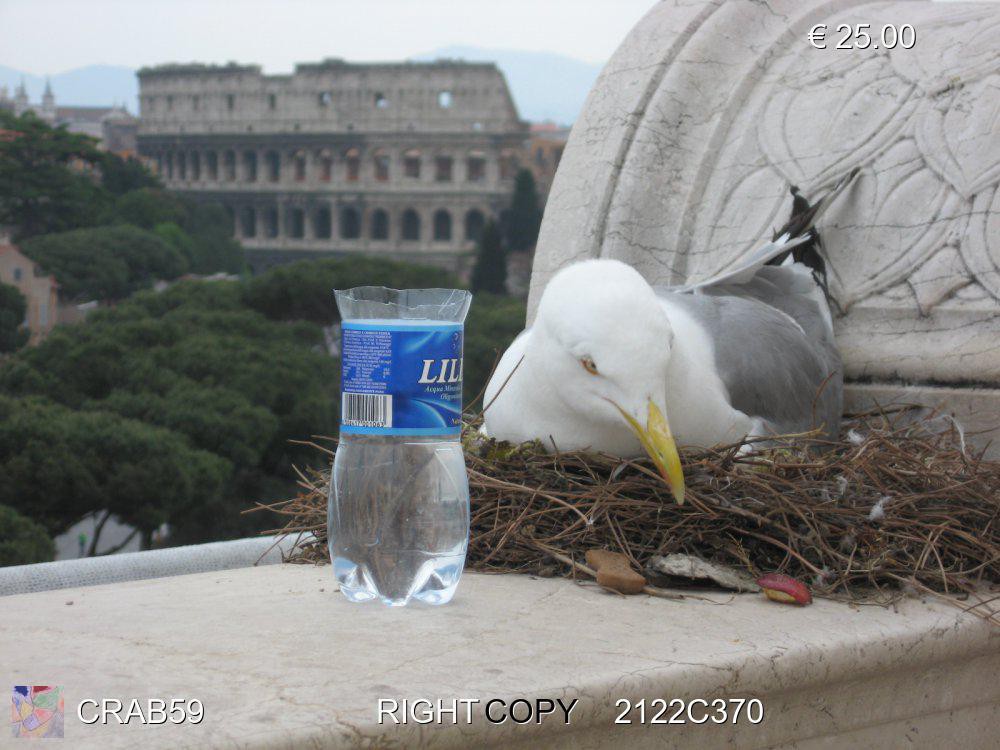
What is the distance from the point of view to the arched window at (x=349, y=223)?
64.4 meters

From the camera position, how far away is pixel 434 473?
251cm

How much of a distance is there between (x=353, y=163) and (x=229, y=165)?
667cm

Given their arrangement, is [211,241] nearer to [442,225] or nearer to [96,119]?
[96,119]

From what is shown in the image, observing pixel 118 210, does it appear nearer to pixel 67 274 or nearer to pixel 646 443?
pixel 67 274

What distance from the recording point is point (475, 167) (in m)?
64.4

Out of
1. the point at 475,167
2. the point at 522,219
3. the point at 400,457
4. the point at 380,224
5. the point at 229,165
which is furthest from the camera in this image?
the point at 380,224

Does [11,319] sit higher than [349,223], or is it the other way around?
[11,319]

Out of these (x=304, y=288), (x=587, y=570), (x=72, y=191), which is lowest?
(x=304, y=288)

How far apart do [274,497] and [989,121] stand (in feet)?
58.4

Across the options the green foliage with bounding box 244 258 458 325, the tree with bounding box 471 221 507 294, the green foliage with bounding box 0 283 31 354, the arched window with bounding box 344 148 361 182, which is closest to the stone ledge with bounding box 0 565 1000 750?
the green foliage with bounding box 0 283 31 354

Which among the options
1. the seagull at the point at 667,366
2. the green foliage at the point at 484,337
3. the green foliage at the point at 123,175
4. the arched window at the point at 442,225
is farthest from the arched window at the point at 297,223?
the seagull at the point at 667,366

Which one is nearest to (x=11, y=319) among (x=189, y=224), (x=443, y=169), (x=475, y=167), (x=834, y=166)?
(x=834, y=166)

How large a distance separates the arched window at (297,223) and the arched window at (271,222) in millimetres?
716

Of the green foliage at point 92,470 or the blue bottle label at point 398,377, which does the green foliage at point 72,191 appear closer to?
the green foliage at point 92,470
